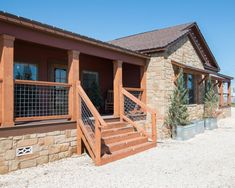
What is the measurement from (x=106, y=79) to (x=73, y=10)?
5.28 metres

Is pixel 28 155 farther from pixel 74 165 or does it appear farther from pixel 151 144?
pixel 151 144

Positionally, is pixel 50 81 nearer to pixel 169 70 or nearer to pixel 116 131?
pixel 116 131

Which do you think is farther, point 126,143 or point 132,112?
point 132,112

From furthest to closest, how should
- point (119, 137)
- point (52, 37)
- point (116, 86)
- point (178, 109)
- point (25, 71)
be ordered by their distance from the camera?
point (178, 109), point (116, 86), point (25, 71), point (119, 137), point (52, 37)

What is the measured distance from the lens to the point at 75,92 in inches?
266

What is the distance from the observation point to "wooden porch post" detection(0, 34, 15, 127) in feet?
16.9

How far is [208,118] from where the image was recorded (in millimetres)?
12898

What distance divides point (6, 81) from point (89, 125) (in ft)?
9.26

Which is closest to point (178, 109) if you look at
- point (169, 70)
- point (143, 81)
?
point (169, 70)

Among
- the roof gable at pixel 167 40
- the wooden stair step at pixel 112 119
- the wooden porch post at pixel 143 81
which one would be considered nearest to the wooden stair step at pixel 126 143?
the wooden stair step at pixel 112 119

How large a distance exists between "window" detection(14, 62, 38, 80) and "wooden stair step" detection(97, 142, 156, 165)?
4.43 meters

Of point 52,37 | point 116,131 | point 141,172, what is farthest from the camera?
point 116,131

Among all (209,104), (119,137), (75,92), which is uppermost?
(75,92)

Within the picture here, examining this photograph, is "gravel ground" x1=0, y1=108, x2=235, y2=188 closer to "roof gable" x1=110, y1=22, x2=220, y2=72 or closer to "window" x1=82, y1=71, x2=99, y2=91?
"window" x1=82, y1=71, x2=99, y2=91
